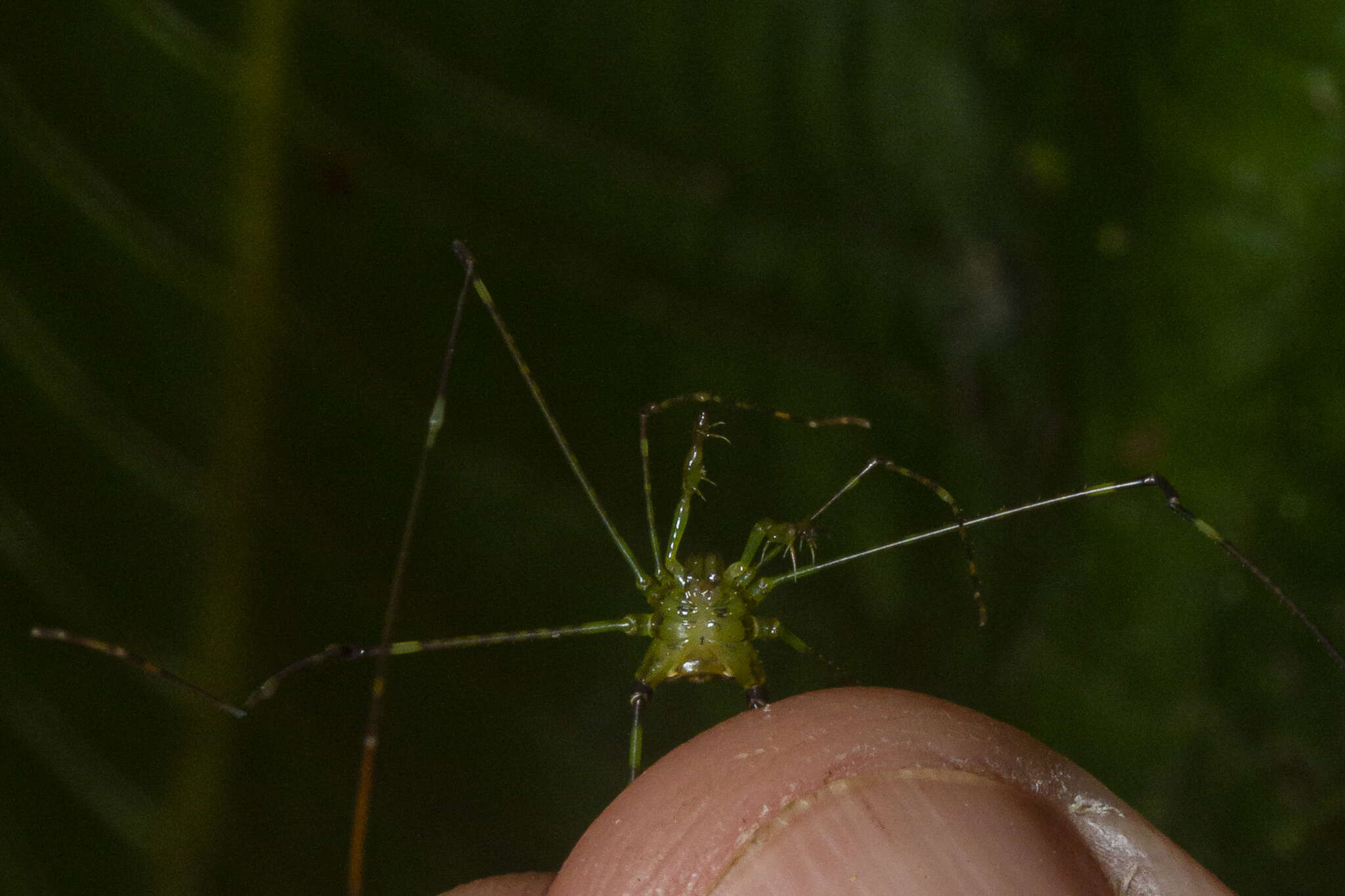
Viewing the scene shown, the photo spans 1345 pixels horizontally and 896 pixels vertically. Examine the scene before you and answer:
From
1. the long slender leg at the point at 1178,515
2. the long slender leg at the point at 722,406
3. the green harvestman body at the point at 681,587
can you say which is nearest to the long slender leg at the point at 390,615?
the green harvestman body at the point at 681,587

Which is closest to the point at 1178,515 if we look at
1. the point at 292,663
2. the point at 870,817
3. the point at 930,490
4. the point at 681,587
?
the point at 930,490

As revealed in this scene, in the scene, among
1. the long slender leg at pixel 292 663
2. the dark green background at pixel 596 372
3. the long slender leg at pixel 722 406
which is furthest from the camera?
the long slender leg at pixel 722 406

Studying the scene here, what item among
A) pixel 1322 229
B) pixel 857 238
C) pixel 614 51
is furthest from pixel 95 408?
pixel 1322 229

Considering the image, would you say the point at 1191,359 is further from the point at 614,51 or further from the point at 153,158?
the point at 153,158

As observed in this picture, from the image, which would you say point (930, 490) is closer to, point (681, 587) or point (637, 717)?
point (681, 587)

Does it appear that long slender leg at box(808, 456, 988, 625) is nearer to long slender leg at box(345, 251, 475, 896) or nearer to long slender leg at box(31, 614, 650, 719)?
long slender leg at box(31, 614, 650, 719)

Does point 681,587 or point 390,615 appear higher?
point 390,615

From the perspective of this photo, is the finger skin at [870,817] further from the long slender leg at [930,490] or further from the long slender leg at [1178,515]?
the long slender leg at [930,490]

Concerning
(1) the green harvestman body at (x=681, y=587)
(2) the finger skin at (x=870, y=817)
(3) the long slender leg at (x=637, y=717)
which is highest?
(1) the green harvestman body at (x=681, y=587)
